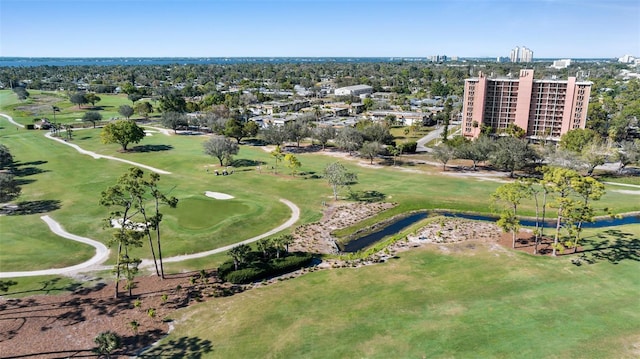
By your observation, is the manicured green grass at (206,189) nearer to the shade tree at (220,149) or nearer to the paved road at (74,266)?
the paved road at (74,266)

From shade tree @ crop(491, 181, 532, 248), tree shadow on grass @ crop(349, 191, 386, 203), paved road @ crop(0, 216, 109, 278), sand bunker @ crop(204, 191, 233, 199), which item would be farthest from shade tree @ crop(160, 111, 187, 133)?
shade tree @ crop(491, 181, 532, 248)

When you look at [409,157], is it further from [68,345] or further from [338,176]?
[68,345]

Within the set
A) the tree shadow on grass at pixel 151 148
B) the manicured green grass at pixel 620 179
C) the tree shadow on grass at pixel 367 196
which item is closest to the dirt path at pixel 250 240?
the tree shadow on grass at pixel 367 196

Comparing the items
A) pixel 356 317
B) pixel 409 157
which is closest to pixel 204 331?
pixel 356 317

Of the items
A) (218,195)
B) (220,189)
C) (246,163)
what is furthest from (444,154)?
(218,195)

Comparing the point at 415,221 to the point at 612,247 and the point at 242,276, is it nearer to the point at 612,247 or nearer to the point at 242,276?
the point at 612,247
